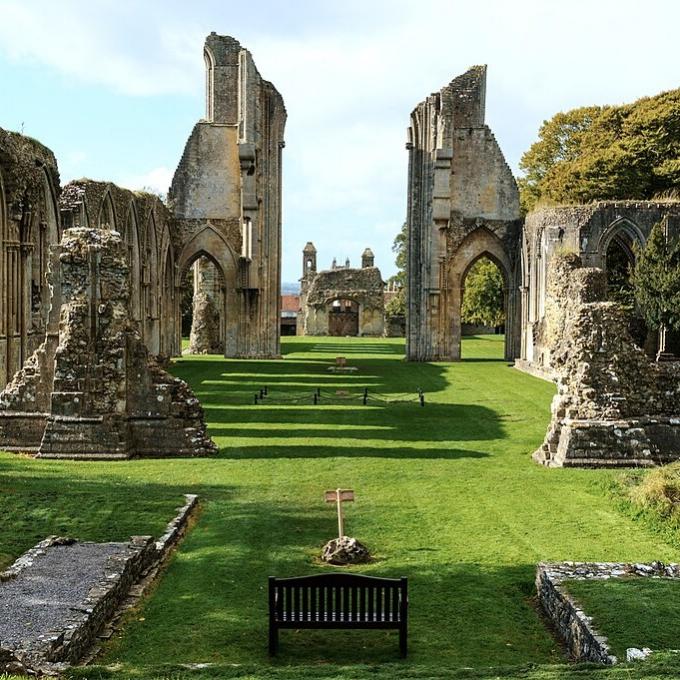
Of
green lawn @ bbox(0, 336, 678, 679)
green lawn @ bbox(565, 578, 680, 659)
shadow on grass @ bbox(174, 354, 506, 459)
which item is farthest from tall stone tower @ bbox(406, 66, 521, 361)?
green lawn @ bbox(565, 578, 680, 659)

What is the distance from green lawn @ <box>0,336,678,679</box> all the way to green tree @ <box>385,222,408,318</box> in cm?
4883

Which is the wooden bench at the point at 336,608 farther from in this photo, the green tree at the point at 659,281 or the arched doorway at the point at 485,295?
the arched doorway at the point at 485,295

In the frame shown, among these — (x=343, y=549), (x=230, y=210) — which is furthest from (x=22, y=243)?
(x=230, y=210)

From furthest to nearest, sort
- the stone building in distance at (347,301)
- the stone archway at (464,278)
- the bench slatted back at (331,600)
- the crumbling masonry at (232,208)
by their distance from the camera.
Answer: the stone building in distance at (347,301), the crumbling masonry at (232,208), the stone archway at (464,278), the bench slatted back at (331,600)

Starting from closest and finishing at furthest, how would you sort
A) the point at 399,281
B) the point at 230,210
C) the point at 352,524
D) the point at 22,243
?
the point at 352,524 → the point at 22,243 → the point at 230,210 → the point at 399,281

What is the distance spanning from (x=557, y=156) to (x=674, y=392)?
121 feet

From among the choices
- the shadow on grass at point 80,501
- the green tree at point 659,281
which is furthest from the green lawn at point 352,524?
the green tree at point 659,281

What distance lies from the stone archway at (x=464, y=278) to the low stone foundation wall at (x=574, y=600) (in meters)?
29.4

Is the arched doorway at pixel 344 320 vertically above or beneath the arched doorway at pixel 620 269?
beneath

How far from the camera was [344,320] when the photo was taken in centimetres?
6612

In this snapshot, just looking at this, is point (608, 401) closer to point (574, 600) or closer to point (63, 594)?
point (574, 600)

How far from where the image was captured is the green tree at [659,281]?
29812mm

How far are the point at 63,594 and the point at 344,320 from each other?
58.9 metres

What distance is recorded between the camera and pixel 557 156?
49.5m
